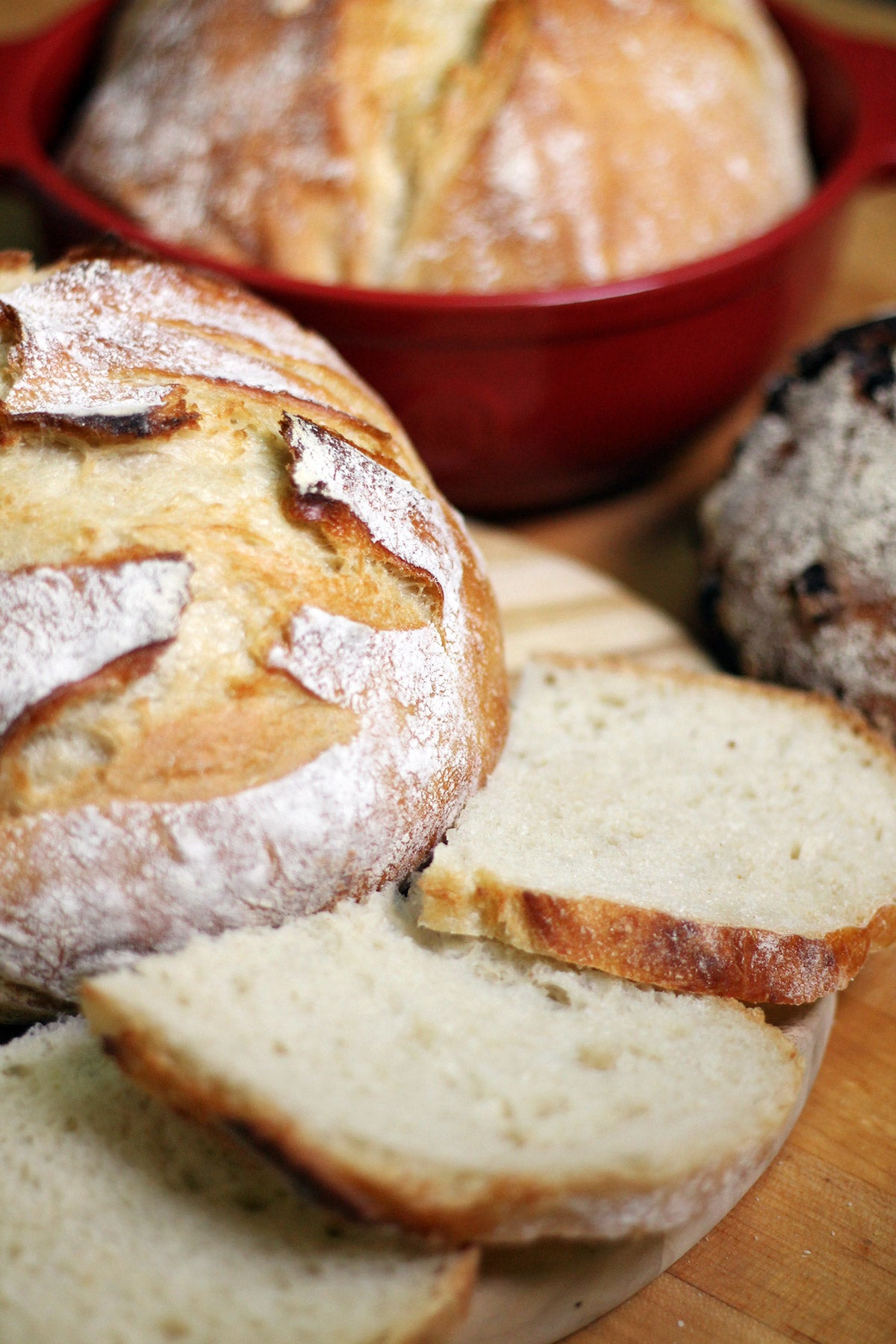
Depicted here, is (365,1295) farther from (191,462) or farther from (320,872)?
(191,462)

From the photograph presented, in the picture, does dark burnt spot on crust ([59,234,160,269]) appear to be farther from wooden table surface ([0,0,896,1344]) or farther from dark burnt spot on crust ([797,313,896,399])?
wooden table surface ([0,0,896,1344])

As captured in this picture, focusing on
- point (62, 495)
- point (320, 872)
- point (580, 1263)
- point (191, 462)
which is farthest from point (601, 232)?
point (580, 1263)

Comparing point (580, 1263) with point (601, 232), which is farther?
point (601, 232)

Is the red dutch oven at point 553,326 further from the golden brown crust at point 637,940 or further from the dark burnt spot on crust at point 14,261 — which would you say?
the golden brown crust at point 637,940

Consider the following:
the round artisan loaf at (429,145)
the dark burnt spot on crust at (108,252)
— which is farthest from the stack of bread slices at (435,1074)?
the round artisan loaf at (429,145)

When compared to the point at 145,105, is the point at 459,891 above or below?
below

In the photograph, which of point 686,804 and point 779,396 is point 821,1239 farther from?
point 779,396
